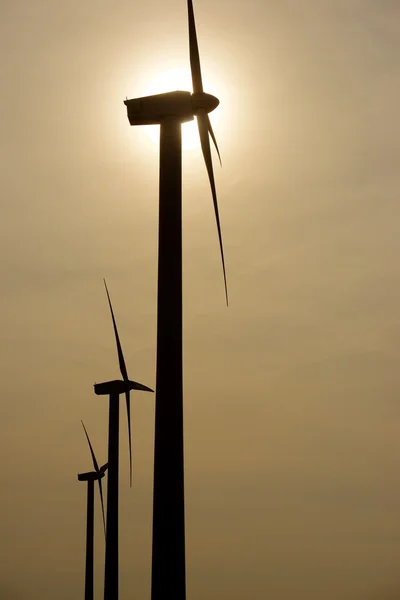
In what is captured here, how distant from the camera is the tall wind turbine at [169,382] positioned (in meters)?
20.5

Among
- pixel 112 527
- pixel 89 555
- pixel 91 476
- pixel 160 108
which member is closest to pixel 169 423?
pixel 160 108

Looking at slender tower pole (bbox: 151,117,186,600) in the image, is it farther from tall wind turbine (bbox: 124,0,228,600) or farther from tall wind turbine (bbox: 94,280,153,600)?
tall wind turbine (bbox: 94,280,153,600)

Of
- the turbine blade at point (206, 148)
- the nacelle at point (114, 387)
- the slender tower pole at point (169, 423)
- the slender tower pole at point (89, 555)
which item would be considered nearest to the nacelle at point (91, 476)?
the slender tower pole at point (89, 555)

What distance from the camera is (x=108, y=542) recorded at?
152 ft

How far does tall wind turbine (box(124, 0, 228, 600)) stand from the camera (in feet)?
67.3

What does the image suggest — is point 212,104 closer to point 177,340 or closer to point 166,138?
point 166,138

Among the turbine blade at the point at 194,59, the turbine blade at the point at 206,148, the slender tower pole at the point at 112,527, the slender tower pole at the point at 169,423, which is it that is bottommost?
the slender tower pole at the point at 112,527

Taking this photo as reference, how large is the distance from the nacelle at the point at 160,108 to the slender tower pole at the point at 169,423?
3862 mm

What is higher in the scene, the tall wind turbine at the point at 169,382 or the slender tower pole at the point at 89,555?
the tall wind turbine at the point at 169,382

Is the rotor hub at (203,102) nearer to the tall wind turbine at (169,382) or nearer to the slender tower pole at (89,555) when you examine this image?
the tall wind turbine at (169,382)

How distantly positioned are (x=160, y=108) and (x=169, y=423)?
1106 centimetres

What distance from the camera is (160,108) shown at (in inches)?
1029

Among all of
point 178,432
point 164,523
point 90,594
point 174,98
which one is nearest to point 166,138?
point 174,98

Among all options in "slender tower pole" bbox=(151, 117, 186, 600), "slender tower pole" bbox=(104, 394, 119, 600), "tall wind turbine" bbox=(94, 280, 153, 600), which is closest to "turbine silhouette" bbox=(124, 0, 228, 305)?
"slender tower pole" bbox=(151, 117, 186, 600)
